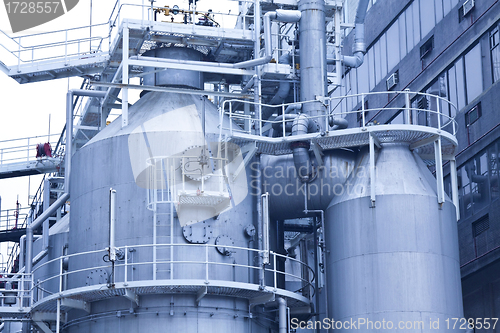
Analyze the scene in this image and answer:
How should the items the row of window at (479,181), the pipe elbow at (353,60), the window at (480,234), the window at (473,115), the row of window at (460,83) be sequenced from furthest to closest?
the row of window at (460,83), the window at (473,115), the window at (480,234), the row of window at (479,181), the pipe elbow at (353,60)

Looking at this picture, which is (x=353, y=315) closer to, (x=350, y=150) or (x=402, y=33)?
(x=350, y=150)

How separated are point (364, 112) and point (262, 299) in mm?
14242

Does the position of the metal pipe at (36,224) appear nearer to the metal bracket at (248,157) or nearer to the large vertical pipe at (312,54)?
the metal bracket at (248,157)

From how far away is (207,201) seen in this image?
28.5 meters

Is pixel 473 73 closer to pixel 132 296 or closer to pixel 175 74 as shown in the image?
pixel 175 74

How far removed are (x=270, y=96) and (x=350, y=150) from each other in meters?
6.18

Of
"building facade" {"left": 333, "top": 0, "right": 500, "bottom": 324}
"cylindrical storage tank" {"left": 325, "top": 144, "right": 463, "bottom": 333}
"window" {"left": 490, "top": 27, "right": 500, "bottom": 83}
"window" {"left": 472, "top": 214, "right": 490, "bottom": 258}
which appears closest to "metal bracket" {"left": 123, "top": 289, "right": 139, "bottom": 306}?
"cylindrical storage tank" {"left": 325, "top": 144, "right": 463, "bottom": 333}

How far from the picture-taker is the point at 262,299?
1118 inches

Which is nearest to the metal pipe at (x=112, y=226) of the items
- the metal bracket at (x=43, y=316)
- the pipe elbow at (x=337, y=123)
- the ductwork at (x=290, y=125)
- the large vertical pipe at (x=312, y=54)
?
the metal bracket at (x=43, y=316)

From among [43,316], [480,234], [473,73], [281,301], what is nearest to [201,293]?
[281,301]

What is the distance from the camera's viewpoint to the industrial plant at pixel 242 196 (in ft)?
91.1

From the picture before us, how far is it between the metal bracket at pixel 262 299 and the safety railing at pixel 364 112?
5616 mm

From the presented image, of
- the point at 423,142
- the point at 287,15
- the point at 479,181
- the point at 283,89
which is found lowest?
the point at 423,142

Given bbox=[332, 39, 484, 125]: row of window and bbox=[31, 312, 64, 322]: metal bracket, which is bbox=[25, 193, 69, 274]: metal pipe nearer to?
bbox=[31, 312, 64, 322]: metal bracket
